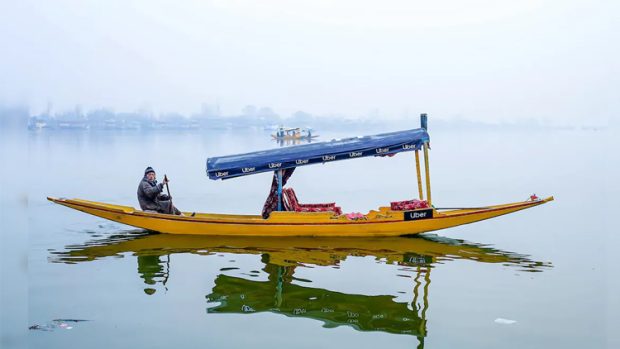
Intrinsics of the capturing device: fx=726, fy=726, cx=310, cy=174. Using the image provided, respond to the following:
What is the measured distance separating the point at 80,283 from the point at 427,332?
6.79m

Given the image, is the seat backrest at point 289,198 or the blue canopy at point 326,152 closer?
the blue canopy at point 326,152

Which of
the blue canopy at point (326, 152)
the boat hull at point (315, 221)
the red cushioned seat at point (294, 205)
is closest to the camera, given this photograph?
the boat hull at point (315, 221)

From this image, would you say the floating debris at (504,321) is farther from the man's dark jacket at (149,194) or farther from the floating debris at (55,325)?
the man's dark jacket at (149,194)

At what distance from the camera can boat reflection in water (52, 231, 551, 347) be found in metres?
12.2

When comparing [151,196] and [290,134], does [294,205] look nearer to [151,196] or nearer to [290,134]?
[151,196]

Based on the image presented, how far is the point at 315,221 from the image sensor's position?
1727 cm

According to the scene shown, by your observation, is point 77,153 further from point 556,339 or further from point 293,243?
point 556,339

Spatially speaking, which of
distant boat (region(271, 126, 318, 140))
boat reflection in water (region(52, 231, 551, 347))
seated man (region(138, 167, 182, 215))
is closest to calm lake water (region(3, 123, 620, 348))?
boat reflection in water (region(52, 231, 551, 347))

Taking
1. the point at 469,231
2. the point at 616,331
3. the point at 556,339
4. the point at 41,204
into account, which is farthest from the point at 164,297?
the point at 41,204

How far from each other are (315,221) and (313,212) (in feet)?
0.75

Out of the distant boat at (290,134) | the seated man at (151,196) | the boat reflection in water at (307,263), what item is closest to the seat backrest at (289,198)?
the boat reflection in water at (307,263)

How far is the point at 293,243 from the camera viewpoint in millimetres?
17156

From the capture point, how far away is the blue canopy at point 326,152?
17.7m

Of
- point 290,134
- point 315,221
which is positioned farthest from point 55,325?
point 290,134
